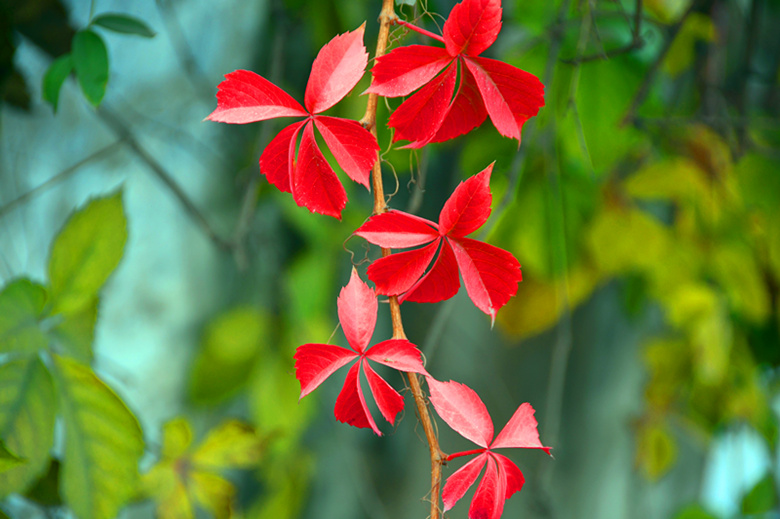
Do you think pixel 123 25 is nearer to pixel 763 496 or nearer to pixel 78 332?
pixel 78 332

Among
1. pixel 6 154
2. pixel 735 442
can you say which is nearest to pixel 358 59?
pixel 6 154

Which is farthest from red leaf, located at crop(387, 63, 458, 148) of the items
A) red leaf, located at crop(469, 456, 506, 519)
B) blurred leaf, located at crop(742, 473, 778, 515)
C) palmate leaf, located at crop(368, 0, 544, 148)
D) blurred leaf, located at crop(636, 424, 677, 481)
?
blurred leaf, located at crop(742, 473, 778, 515)

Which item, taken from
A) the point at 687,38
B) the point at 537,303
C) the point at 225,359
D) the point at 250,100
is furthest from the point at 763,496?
the point at 250,100

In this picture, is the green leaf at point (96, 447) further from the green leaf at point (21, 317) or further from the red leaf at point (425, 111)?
the red leaf at point (425, 111)

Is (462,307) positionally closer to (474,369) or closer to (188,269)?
(474,369)

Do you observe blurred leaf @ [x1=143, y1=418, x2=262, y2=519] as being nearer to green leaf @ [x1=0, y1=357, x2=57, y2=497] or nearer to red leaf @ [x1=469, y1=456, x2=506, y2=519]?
green leaf @ [x1=0, y1=357, x2=57, y2=497]

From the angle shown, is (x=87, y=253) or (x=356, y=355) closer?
(x=356, y=355)
